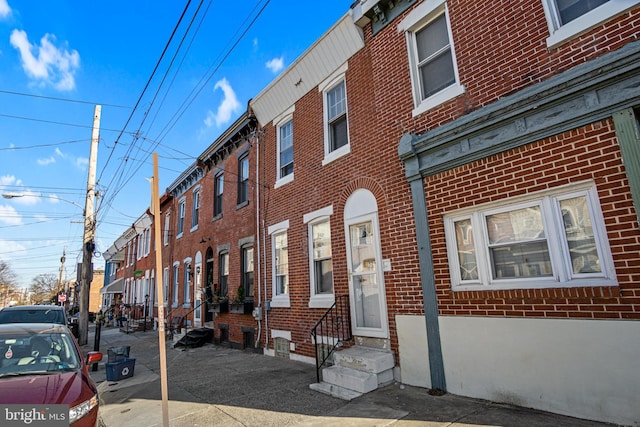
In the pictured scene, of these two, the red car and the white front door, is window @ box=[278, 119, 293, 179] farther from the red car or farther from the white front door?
the red car

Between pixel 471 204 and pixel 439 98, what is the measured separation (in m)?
2.03

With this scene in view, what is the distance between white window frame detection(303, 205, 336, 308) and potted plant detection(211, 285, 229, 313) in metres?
4.85

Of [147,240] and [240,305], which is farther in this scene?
[147,240]

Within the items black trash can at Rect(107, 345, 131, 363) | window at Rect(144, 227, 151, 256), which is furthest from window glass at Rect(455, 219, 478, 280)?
window at Rect(144, 227, 151, 256)

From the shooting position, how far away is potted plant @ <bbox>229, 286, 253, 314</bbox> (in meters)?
11.1

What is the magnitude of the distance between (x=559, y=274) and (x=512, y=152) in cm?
179

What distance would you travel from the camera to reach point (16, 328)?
5.17 metres

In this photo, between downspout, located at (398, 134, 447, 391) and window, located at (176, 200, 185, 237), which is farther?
window, located at (176, 200, 185, 237)

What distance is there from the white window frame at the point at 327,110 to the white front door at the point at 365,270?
1257mm

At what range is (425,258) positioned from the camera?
598cm

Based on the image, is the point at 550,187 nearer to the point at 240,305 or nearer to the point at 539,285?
the point at 539,285

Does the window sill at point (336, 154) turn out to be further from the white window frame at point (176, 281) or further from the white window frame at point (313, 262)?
the white window frame at point (176, 281)

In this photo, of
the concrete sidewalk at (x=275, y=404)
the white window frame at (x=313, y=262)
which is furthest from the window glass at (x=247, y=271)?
the white window frame at (x=313, y=262)

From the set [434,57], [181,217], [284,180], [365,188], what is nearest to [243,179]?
[284,180]
